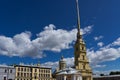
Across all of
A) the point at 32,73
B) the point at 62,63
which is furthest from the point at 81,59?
the point at 62,63

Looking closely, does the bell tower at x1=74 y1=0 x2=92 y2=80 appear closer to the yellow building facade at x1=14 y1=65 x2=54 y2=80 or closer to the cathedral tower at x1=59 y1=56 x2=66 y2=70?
the yellow building facade at x1=14 y1=65 x2=54 y2=80

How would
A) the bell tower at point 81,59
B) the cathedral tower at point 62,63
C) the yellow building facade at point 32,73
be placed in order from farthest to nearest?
1. the cathedral tower at point 62,63
2. the yellow building facade at point 32,73
3. the bell tower at point 81,59

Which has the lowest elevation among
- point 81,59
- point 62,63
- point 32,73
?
point 32,73

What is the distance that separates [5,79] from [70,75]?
25751 mm

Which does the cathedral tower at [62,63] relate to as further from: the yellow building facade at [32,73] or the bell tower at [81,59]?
the bell tower at [81,59]

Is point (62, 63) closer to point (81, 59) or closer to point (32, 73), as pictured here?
point (32, 73)

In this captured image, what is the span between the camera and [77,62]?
8644 centimetres

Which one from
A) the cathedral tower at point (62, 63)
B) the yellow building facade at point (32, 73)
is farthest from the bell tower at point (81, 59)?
the cathedral tower at point (62, 63)

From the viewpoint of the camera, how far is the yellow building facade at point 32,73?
95.6 meters

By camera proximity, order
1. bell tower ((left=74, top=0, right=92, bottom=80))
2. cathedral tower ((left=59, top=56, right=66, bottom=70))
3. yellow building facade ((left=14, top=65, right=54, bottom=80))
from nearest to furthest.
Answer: bell tower ((left=74, top=0, right=92, bottom=80)), yellow building facade ((left=14, top=65, right=54, bottom=80)), cathedral tower ((left=59, top=56, right=66, bottom=70))

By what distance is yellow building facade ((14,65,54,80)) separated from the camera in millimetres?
95562

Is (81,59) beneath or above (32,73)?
above

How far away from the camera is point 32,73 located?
10144 centimetres

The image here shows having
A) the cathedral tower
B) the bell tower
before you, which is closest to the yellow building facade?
the cathedral tower
